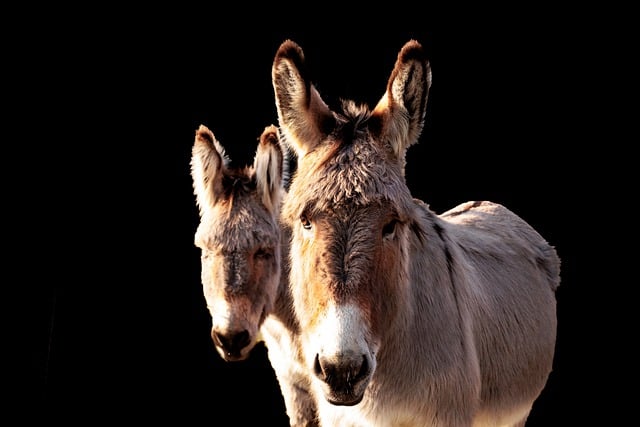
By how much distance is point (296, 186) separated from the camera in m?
4.74

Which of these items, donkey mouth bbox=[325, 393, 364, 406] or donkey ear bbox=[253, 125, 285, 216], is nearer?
donkey mouth bbox=[325, 393, 364, 406]

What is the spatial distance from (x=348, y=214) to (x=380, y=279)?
1.32 ft

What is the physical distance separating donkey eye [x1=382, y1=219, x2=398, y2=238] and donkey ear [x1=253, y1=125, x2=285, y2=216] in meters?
1.60

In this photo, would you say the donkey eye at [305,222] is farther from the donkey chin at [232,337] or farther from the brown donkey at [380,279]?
the donkey chin at [232,337]

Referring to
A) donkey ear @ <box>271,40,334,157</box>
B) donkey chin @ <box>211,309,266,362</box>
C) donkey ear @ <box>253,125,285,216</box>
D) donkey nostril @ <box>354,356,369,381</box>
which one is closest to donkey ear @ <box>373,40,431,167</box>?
donkey ear @ <box>271,40,334,157</box>

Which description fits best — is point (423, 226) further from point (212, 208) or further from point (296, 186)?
point (212, 208)

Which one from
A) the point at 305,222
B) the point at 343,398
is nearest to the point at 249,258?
the point at 305,222

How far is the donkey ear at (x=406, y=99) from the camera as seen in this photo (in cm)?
466

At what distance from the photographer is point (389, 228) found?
454 cm

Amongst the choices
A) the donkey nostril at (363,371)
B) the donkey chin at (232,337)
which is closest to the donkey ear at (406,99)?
the donkey nostril at (363,371)

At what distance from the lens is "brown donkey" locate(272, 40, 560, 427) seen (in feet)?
14.2

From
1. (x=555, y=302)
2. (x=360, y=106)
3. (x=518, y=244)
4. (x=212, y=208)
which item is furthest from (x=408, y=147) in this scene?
(x=555, y=302)

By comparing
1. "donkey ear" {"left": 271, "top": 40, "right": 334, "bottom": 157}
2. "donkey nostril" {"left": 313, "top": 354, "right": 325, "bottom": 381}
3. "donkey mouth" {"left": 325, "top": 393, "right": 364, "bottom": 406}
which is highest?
"donkey ear" {"left": 271, "top": 40, "right": 334, "bottom": 157}

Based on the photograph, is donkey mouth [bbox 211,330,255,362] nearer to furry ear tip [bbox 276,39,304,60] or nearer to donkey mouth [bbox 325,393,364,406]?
donkey mouth [bbox 325,393,364,406]
